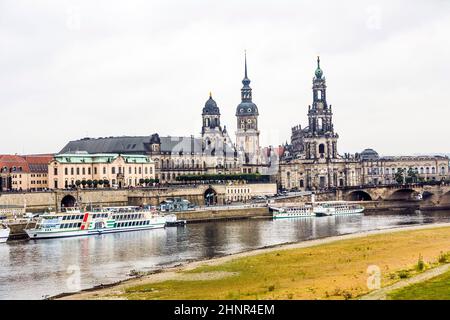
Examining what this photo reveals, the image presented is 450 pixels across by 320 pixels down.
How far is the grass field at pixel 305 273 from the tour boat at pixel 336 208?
45.7 metres

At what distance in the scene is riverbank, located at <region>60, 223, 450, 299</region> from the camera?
1211 inches

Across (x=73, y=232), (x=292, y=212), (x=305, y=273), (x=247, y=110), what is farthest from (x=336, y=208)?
(x=305, y=273)

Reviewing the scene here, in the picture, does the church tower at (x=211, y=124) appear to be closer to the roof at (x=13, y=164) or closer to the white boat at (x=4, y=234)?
the roof at (x=13, y=164)


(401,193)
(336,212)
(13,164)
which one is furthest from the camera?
(401,193)

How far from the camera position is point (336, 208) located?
100m

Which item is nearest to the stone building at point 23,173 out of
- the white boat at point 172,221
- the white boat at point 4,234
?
the white boat at point 172,221

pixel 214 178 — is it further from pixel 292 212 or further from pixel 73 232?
pixel 73 232

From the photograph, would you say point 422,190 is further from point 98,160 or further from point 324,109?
point 98,160

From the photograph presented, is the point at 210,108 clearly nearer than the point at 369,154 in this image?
Yes

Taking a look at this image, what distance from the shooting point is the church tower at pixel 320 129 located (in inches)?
5182

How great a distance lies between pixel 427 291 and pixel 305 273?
11234mm

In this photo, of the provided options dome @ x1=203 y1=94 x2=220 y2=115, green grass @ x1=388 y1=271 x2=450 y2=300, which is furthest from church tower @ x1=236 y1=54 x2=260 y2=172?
green grass @ x1=388 y1=271 x2=450 y2=300
